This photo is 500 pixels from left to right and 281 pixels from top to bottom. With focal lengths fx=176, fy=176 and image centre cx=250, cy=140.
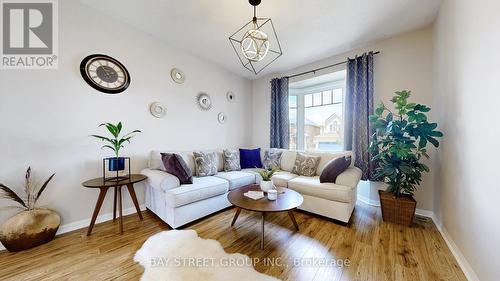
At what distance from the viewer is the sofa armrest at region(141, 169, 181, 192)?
213 cm

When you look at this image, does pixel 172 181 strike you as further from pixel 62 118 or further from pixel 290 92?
pixel 290 92

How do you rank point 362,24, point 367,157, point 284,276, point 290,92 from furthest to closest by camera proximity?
point 290,92, point 367,157, point 362,24, point 284,276

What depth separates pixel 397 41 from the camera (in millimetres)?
2629

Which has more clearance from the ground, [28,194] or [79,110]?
[79,110]

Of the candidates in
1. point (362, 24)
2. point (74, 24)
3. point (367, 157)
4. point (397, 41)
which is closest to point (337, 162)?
point (367, 157)

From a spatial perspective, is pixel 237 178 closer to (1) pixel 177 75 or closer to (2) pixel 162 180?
(2) pixel 162 180

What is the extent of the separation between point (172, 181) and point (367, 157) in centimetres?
291

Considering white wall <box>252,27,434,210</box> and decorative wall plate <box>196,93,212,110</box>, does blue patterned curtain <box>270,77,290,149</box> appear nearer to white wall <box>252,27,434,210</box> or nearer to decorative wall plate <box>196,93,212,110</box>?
white wall <box>252,27,434,210</box>

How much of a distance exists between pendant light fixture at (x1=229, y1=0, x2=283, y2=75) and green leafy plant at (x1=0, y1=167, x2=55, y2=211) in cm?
250

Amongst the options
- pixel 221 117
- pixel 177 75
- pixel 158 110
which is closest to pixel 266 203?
pixel 158 110

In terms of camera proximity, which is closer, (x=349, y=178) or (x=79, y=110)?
(x=79, y=110)

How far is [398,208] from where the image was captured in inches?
Result: 86.0

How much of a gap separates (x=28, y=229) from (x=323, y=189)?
125 inches

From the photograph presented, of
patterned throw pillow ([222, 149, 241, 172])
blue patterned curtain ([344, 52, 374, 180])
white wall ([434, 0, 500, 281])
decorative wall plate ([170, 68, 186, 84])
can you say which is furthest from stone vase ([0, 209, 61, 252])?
blue patterned curtain ([344, 52, 374, 180])
